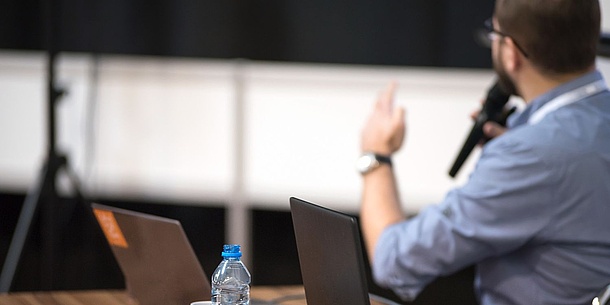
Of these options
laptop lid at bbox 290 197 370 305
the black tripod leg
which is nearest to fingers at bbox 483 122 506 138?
laptop lid at bbox 290 197 370 305

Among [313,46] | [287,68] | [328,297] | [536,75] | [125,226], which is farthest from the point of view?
[287,68]

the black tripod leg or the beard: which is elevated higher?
the beard

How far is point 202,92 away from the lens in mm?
3910

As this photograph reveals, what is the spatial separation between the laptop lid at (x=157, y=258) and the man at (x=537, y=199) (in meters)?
0.41

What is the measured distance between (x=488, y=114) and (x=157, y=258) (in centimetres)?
97

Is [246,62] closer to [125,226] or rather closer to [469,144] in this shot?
[469,144]

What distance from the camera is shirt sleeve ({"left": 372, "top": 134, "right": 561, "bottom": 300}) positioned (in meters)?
1.71

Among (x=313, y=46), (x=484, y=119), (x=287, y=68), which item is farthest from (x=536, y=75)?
(x=287, y=68)

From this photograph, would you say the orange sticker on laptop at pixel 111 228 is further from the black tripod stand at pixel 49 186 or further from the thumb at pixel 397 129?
the black tripod stand at pixel 49 186

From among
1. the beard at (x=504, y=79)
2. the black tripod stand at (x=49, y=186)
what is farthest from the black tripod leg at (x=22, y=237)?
the beard at (x=504, y=79)

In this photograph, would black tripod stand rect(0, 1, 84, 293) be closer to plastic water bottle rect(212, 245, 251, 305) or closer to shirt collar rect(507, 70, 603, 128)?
plastic water bottle rect(212, 245, 251, 305)

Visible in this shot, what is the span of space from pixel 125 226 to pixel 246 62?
2065mm

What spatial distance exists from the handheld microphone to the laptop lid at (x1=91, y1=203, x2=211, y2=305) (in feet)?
2.96

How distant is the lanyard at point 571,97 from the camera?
72.5 inches
